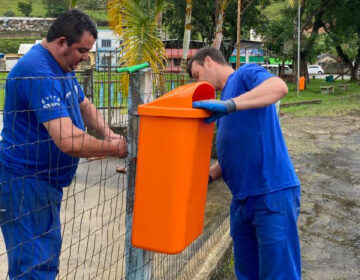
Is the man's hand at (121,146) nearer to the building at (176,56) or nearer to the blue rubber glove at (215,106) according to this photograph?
the blue rubber glove at (215,106)

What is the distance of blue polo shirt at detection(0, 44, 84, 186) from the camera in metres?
A: 2.07

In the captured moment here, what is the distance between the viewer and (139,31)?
672cm

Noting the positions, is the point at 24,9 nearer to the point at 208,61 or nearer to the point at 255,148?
the point at 208,61

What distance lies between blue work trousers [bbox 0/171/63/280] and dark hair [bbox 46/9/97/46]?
0.73 metres

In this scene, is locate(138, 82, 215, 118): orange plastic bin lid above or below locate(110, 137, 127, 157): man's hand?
above

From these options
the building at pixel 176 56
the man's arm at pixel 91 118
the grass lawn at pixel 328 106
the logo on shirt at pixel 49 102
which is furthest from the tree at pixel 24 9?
the logo on shirt at pixel 49 102

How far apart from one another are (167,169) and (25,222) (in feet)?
2.60

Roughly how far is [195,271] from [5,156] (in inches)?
63.8

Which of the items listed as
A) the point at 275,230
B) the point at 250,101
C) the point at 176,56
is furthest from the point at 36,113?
the point at 176,56

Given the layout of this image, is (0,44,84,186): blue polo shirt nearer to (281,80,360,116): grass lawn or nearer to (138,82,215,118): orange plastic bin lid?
(138,82,215,118): orange plastic bin lid

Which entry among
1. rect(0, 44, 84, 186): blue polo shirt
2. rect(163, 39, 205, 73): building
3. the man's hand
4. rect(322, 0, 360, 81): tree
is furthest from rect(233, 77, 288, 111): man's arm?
rect(322, 0, 360, 81): tree

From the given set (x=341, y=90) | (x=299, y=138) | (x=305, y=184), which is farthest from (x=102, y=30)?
(x=305, y=184)

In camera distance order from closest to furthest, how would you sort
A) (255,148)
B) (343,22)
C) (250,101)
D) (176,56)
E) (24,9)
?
(250,101) → (255,148) → (176,56) → (343,22) → (24,9)

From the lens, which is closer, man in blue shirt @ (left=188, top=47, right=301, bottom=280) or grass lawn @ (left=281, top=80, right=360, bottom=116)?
man in blue shirt @ (left=188, top=47, right=301, bottom=280)
